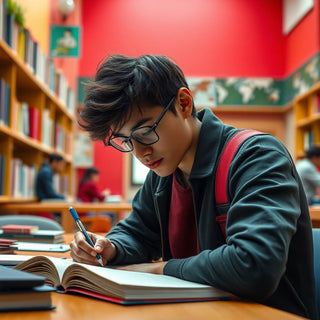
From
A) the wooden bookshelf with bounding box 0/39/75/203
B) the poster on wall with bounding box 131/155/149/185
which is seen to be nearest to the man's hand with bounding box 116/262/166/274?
the wooden bookshelf with bounding box 0/39/75/203

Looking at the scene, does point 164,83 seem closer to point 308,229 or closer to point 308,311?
point 308,229

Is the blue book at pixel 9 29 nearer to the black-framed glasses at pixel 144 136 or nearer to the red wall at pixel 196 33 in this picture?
the black-framed glasses at pixel 144 136

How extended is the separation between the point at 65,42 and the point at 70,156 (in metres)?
1.66

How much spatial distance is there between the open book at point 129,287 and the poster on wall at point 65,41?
4566 mm

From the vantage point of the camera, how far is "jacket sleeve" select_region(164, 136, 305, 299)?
2.75 feet

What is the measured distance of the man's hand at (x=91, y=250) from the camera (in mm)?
1147

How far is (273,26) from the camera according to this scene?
25.2 feet

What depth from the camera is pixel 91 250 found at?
1148 mm

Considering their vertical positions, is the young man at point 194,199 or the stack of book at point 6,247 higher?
the young man at point 194,199

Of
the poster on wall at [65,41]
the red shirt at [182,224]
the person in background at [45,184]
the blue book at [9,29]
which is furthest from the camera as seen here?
the poster on wall at [65,41]

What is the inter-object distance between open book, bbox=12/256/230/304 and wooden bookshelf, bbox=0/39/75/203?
2203 mm

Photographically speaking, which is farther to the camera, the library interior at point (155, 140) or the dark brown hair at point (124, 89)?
the dark brown hair at point (124, 89)

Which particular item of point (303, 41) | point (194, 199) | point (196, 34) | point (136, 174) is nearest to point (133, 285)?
point (194, 199)

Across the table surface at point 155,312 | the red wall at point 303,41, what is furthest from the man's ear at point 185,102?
the red wall at point 303,41
